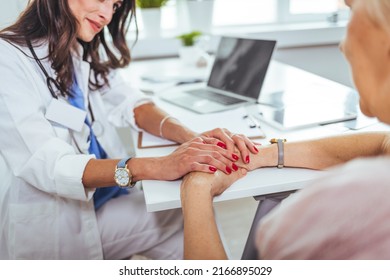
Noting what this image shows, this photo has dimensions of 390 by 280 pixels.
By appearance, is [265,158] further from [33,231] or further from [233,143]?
[33,231]

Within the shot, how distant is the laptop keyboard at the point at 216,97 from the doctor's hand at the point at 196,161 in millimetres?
499

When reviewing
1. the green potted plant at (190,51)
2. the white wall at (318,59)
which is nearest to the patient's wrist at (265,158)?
the green potted plant at (190,51)

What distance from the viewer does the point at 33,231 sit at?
100cm

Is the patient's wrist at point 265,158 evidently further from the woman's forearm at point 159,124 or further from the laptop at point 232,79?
the laptop at point 232,79

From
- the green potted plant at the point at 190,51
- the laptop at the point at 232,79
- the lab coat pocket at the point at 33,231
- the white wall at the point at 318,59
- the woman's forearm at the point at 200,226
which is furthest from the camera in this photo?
the white wall at the point at 318,59

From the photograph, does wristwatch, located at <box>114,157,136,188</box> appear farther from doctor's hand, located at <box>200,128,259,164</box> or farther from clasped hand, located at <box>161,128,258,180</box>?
doctor's hand, located at <box>200,128,259,164</box>

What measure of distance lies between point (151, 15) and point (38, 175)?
5.25 ft

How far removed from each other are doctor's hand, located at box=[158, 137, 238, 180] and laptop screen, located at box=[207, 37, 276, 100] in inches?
21.3

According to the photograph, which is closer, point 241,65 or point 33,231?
point 33,231

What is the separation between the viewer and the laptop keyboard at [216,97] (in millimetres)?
1375

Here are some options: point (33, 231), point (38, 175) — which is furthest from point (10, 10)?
point (33, 231)

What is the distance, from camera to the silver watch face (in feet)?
2.87

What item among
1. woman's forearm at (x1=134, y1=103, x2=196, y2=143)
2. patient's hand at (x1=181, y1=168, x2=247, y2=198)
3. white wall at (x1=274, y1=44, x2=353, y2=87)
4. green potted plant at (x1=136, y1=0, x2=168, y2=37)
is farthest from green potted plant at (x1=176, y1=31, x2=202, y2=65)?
patient's hand at (x1=181, y1=168, x2=247, y2=198)

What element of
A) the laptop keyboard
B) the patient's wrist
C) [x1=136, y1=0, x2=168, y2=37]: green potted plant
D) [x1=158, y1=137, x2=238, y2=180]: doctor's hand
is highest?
[x1=136, y1=0, x2=168, y2=37]: green potted plant
